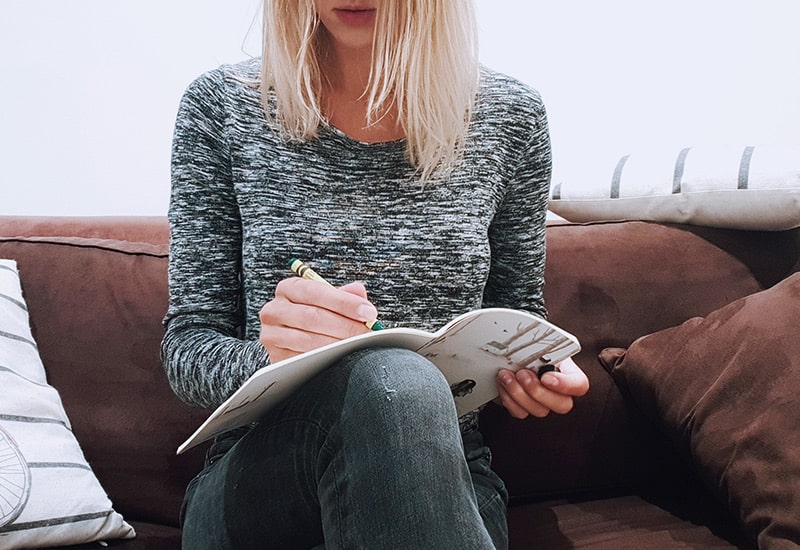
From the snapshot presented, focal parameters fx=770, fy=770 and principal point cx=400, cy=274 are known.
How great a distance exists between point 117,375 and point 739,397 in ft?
2.82

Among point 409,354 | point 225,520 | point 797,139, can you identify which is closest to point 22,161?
point 225,520

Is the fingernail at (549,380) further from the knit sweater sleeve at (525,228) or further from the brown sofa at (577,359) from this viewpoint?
the brown sofa at (577,359)

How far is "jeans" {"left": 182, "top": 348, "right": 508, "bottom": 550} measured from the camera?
22.5 inches

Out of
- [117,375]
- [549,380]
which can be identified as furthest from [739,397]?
[117,375]

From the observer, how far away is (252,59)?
101cm

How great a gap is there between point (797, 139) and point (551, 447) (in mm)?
877

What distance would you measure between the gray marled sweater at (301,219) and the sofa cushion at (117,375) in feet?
0.78

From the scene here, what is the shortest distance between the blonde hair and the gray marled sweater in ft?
0.08

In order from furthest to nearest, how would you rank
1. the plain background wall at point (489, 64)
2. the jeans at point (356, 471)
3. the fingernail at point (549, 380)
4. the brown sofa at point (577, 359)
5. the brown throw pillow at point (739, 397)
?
the plain background wall at point (489, 64) → the brown sofa at point (577, 359) → the brown throw pillow at point (739, 397) → the fingernail at point (549, 380) → the jeans at point (356, 471)

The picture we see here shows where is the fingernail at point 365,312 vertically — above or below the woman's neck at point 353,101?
below

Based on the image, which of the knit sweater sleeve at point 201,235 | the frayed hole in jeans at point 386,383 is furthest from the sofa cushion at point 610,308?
the frayed hole in jeans at point 386,383

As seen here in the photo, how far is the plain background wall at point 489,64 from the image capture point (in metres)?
1.34

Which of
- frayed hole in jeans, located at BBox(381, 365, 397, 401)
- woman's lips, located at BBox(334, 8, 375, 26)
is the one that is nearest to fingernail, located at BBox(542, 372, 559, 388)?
frayed hole in jeans, located at BBox(381, 365, 397, 401)

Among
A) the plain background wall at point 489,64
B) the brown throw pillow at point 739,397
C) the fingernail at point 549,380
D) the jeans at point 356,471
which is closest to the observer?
the jeans at point 356,471
